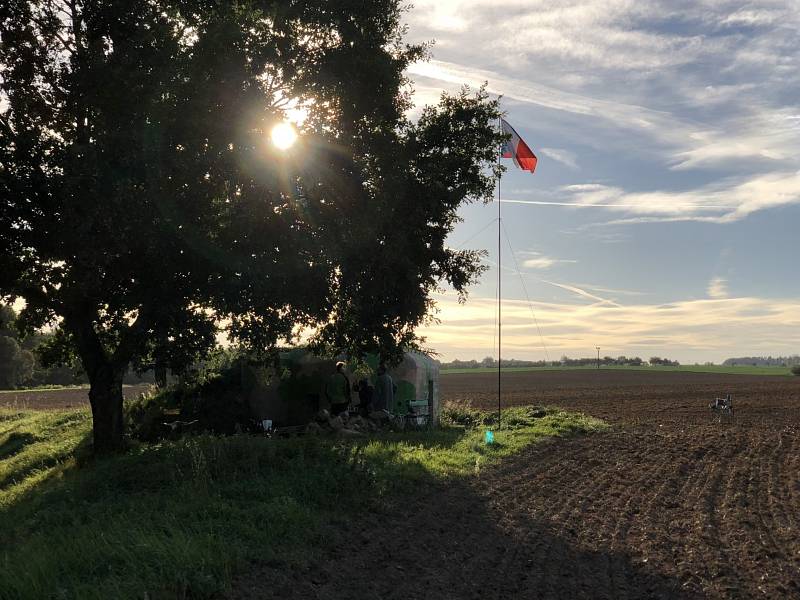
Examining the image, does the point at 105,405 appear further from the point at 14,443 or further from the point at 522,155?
the point at 522,155

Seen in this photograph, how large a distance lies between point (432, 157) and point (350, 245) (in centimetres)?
318

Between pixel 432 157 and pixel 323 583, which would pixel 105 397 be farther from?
pixel 323 583

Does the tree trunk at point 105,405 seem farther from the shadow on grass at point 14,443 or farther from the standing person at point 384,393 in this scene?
the standing person at point 384,393

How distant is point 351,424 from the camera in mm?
19109

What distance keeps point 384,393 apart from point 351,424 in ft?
8.86

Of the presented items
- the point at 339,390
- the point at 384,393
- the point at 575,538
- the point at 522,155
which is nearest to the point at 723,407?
the point at 522,155

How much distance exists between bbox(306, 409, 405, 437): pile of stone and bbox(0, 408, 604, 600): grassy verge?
4.01ft

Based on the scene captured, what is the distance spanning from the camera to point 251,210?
12.9m

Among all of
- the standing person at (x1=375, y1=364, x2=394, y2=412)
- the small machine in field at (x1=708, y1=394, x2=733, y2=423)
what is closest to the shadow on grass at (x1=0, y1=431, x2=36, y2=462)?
the standing person at (x1=375, y1=364, x2=394, y2=412)

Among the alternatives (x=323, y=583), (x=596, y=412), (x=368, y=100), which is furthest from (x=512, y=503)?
(x=596, y=412)

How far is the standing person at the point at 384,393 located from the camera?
2150 centimetres

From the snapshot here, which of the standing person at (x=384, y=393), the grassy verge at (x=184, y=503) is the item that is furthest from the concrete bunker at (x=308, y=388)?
the grassy verge at (x=184, y=503)

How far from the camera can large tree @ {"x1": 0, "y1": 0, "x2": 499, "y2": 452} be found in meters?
12.4

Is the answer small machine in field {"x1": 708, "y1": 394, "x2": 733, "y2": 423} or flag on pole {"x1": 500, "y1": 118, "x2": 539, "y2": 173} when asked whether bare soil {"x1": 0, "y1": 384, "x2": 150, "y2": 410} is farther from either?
small machine in field {"x1": 708, "y1": 394, "x2": 733, "y2": 423}
